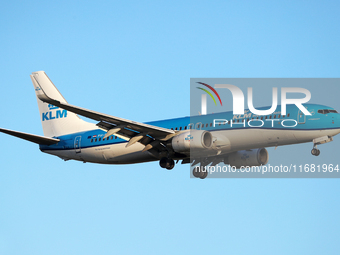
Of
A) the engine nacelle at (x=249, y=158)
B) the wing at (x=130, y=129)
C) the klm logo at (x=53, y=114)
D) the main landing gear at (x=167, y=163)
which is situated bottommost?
the main landing gear at (x=167, y=163)

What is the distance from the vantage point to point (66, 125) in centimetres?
4091

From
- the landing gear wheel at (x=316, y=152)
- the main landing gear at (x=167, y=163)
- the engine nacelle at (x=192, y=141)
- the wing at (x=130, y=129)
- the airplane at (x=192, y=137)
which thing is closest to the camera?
the wing at (x=130, y=129)

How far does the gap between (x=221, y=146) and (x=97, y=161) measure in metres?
10.5

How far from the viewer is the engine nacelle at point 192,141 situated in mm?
30812

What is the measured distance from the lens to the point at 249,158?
36.7 metres

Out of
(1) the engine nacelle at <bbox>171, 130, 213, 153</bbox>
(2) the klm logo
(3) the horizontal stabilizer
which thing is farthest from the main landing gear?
(2) the klm logo

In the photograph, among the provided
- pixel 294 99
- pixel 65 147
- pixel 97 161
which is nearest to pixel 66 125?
pixel 65 147

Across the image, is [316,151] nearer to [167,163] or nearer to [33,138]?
[167,163]

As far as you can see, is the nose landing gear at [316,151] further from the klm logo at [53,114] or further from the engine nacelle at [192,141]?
the klm logo at [53,114]

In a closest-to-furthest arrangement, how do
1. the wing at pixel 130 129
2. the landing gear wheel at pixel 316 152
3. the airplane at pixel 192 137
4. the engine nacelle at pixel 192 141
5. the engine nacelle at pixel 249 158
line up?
the wing at pixel 130 129 < the airplane at pixel 192 137 < the landing gear wheel at pixel 316 152 < the engine nacelle at pixel 192 141 < the engine nacelle at pixel 249 158

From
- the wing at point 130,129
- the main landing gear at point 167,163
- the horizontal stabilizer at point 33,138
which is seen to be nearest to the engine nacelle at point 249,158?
the main landing gear at point 167,163

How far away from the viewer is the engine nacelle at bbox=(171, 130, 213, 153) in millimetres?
30812

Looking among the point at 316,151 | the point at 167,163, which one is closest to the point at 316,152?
the point at 316,151

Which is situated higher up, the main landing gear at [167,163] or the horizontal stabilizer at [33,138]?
the horizontal stabilizer at [33,138]
